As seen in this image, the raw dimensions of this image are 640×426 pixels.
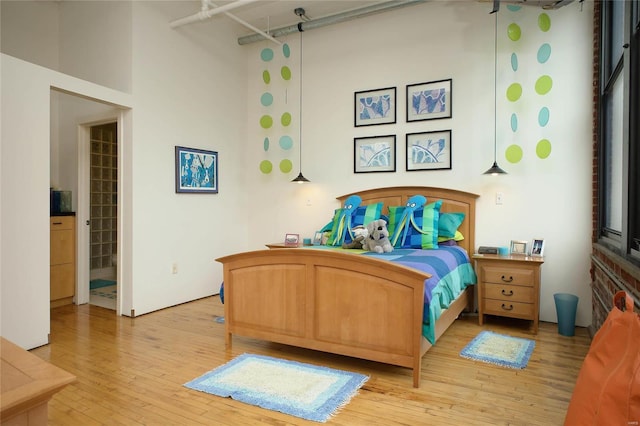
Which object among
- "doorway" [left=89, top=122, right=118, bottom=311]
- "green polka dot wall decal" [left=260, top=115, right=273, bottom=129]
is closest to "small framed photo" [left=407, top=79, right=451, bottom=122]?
"green polka dot wall decal" [left=260, top=115, right=273, bottom=129]

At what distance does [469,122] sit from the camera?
408 centimetres

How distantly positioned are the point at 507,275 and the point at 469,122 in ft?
5.16

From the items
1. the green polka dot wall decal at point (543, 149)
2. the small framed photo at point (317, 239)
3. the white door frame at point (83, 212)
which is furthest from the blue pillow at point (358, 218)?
the white door frame at point (83, 212)

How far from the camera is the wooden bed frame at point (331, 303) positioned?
246cm

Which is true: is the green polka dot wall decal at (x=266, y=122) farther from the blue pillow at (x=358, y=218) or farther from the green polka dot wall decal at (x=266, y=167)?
the blue pillow at (x=358, y=218)

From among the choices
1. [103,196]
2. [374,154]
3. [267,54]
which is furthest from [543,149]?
[103,196]

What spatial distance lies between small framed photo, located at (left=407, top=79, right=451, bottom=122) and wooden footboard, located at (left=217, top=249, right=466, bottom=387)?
231 cm

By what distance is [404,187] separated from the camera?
4.33 metres

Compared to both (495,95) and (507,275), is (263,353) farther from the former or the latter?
(495,95)

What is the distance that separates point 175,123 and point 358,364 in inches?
125

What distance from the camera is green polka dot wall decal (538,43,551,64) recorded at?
365cm

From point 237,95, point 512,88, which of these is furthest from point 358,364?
Result: point 237,95

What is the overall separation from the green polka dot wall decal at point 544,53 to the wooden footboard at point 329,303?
263 cm

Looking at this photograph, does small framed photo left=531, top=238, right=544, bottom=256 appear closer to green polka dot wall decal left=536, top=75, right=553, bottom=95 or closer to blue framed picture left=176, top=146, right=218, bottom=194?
green polka dot wall decal left=536, top=75, right=553, bottom=95
